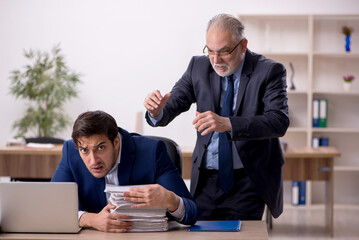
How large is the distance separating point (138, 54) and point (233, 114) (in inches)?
167

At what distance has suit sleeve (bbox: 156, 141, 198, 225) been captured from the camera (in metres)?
2.16

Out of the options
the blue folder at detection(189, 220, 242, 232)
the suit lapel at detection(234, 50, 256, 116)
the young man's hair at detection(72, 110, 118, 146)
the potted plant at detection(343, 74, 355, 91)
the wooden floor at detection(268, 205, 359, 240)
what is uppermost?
the potted plant at detection(343, 74, 355, 91)

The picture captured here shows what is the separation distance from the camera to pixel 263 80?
245 centimetres

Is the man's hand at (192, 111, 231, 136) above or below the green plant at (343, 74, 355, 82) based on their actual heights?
below

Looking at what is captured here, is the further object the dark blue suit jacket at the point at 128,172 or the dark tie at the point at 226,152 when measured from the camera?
the dark tie at the point at 226,152

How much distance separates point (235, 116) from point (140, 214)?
62 centimetres

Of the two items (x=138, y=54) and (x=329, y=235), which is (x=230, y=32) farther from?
A: (x=138, y=54)

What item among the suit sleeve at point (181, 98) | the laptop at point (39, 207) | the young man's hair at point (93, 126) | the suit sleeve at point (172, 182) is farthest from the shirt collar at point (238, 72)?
the laptop at point (39, 207)

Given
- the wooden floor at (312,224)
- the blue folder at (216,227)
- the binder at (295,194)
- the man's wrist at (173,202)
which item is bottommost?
the wooden floor at (312,224)

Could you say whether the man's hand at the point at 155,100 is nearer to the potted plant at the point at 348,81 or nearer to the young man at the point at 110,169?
the young man at the point at 110,169

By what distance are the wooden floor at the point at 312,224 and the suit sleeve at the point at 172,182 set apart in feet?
9.29

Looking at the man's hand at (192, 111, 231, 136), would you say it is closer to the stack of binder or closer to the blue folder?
the blue folder

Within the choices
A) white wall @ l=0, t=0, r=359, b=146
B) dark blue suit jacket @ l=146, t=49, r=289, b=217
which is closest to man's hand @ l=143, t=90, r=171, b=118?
dark blue suit jacket @ l=146, t=49, r=289, b=217

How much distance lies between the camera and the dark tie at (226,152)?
8.02 ft
